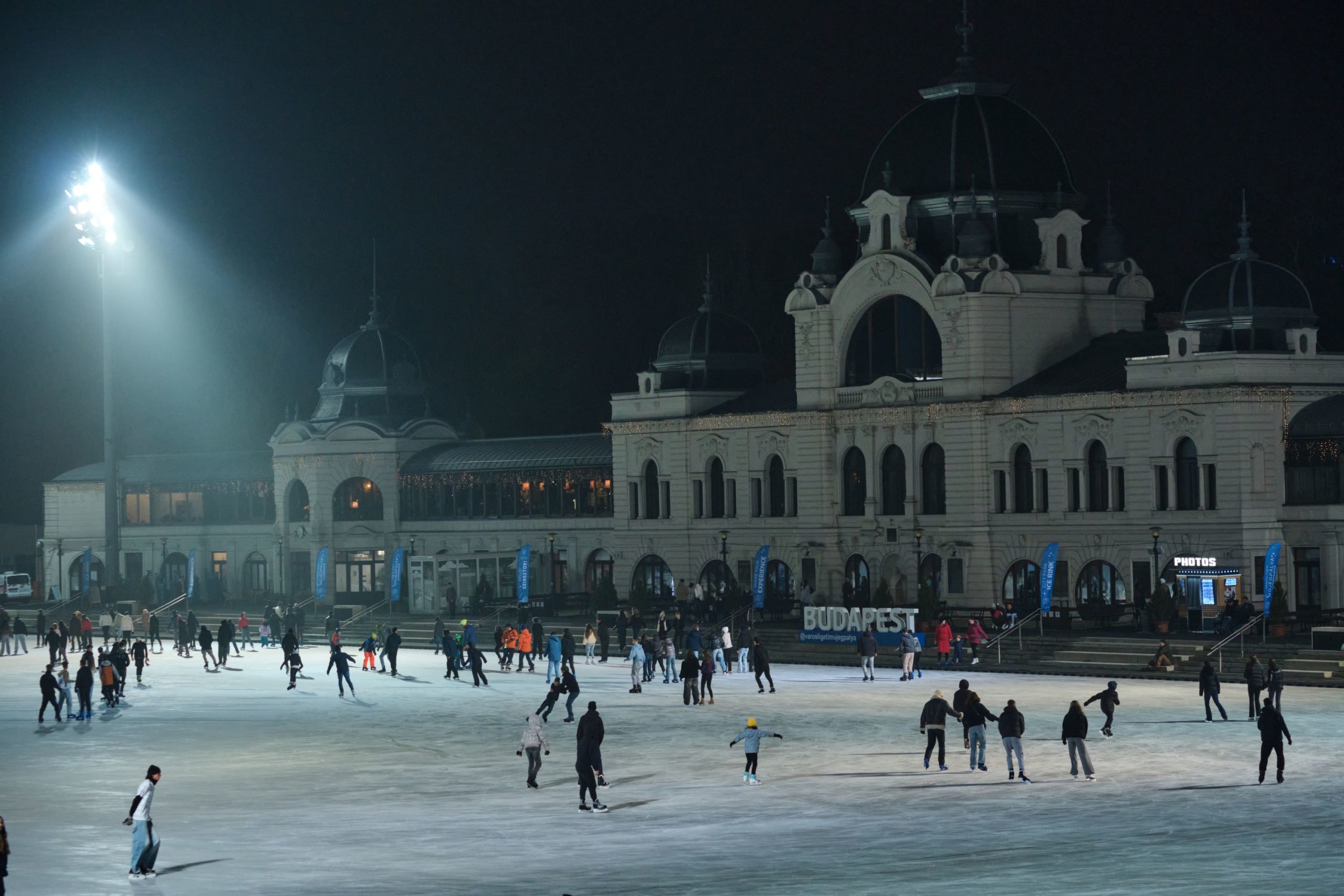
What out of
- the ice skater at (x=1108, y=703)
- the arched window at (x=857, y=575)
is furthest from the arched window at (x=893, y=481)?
the ice skater at (x=1108, y=703)

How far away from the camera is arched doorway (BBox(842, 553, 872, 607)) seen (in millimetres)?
81312

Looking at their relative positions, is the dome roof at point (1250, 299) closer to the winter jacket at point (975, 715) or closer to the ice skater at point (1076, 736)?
the winter jacket at point (975, 715)

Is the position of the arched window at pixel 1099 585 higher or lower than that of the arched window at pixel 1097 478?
lower

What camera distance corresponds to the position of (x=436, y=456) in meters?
102

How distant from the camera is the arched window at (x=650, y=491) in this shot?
91.6 metres

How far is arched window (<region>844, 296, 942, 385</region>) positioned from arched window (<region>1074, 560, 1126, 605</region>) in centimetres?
1023

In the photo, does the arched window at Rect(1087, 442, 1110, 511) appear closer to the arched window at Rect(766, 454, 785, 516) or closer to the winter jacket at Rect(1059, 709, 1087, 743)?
the arched window at Rect(766, 454, 785, 516)

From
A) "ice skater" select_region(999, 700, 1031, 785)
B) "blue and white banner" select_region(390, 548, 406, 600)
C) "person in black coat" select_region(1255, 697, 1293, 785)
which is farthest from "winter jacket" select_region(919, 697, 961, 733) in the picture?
"blue and white banner" select_region(390, 548, 406, 600)

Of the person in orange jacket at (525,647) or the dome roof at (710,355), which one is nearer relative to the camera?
the person in orange jacket at (525,647)

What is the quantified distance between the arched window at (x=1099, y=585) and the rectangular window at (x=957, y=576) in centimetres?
507

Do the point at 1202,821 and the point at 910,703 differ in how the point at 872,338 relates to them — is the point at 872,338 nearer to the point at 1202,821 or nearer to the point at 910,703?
the point at 910,703

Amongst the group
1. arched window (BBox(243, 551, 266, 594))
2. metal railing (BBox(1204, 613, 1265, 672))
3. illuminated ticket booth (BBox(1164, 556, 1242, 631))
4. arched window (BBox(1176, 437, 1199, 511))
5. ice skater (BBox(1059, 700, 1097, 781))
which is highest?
arched window (BBox(1176, 437, 1199, 511))

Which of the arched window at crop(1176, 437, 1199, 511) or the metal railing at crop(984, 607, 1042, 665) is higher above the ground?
the arched window at crop(1176, 437, 1199, 511)

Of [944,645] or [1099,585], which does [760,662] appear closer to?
[944,645]
